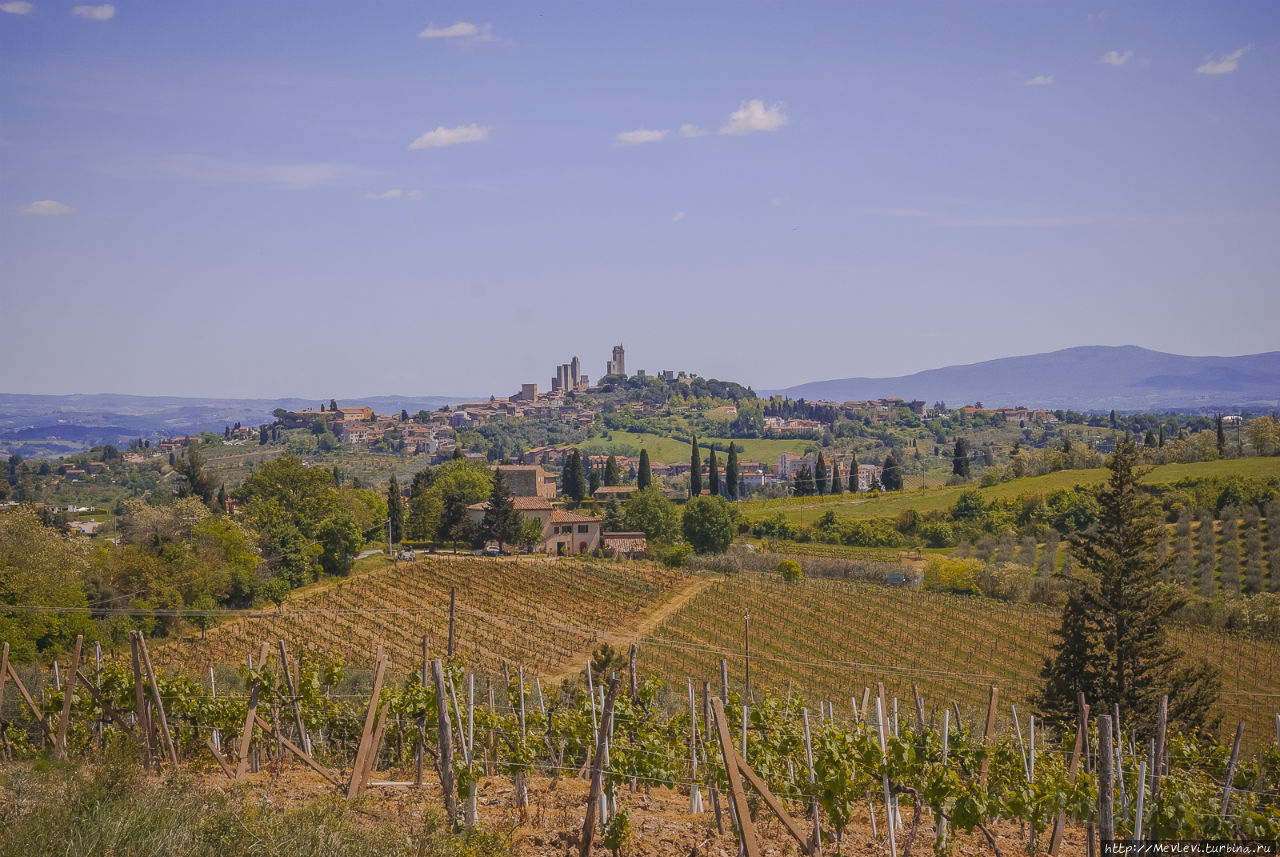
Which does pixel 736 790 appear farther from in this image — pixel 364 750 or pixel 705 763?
pixel 364 750

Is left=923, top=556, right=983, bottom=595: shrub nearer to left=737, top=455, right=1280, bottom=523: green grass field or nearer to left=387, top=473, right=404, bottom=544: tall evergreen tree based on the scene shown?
left=737, top=455, right=1280, bottom=523: green grass field

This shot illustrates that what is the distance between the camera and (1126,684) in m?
17.1

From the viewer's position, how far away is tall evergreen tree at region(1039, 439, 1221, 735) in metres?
16.9

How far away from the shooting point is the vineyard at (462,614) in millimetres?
24625

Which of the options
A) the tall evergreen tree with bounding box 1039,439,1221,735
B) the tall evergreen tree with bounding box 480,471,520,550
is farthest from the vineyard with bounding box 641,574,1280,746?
the tall evergreen tree with bounding box 480,471,520,550

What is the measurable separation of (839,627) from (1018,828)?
26569 mm

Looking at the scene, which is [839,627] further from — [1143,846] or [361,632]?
[1143,846]

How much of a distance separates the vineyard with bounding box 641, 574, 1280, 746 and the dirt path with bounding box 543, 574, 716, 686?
56 centimetres

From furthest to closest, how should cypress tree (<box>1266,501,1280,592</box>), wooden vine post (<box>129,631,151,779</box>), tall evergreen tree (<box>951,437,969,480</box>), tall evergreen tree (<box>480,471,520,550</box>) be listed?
1. tall evergreen tree (<box>951,437,969,480</box>)
2. tall evergreen tree (<box>480,471,520,550</box>)
3. cypress tree (<box>1266,501,1280,592</box>)
4. wooden vine post (<box>129,631,151,779</box>)

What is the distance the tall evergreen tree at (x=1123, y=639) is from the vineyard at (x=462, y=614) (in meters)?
12.6

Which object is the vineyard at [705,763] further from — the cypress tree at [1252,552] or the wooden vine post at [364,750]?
the cypress tree at [1252,552]

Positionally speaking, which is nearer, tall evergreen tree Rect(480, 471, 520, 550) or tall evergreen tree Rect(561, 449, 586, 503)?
tall evergreen tree Rect(480, 471, 520, 550)

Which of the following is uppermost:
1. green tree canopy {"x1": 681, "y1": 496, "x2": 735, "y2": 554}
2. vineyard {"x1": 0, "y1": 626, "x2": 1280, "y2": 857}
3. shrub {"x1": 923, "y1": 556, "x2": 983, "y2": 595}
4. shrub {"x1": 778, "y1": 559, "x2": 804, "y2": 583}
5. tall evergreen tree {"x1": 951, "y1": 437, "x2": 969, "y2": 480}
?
vineyard {"x1": 0, "y1": 626, "x2": 1280, "y2": 857}

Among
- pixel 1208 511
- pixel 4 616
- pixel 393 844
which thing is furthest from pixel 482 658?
pixel 1208 511
